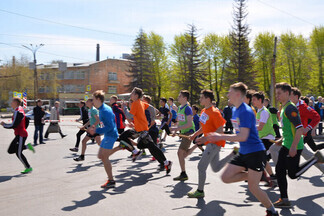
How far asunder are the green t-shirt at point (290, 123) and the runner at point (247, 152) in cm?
90

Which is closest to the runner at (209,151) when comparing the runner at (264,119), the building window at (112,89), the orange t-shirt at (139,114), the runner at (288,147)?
the runner at (288,147)

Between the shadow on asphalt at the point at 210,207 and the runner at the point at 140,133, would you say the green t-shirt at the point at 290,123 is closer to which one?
the shadow on asphalt at the point at 210,207

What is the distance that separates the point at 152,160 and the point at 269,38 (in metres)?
45.5

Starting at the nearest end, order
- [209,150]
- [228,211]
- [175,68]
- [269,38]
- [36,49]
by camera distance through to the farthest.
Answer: [228,211]
[209,150]
[36,49]
[269,38]
[175,68]

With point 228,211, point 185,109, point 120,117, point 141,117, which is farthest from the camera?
point 120,117

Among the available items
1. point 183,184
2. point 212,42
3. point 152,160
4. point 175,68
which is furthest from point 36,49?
point 183,184

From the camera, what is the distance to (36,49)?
41.8 metres

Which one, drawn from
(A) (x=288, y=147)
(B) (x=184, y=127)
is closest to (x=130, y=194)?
(B) (x=184, y=127)

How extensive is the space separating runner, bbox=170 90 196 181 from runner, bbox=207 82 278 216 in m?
2.18

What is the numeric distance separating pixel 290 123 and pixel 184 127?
7.96ft

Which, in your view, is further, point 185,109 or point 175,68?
point 175,68

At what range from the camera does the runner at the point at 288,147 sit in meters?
4.83

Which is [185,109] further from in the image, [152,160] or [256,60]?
[256,60]

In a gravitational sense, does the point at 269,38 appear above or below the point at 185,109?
above
